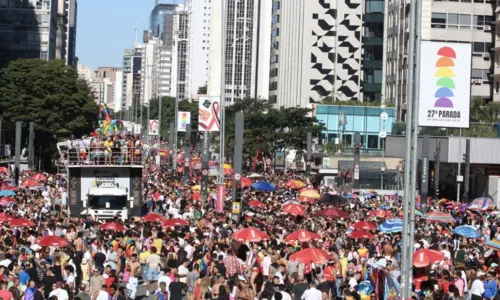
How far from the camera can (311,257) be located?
79.7 feet

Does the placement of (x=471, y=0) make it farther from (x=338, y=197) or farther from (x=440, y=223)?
(x=440, y=223)

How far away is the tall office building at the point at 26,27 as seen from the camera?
160 m

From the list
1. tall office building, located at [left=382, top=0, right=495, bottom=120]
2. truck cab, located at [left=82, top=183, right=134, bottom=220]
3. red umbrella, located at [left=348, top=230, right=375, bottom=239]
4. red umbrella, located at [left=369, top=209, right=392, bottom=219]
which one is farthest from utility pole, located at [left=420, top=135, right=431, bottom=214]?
tall office building, located at [left=382, top=0, right=495, bottom=120]

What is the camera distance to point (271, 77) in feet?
510

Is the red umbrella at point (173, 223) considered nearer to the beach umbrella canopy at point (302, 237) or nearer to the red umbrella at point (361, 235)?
the red umbrella at point (361, 235)

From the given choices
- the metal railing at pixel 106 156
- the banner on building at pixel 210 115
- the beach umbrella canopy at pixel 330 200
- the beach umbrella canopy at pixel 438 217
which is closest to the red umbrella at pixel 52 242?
the beach umbrella canopy at pixel 438 217

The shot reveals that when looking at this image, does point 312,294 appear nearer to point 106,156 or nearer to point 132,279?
point 132,279

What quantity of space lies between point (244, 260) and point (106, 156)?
64.0 feet

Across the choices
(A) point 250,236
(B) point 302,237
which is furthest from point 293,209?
(A) point 250,236

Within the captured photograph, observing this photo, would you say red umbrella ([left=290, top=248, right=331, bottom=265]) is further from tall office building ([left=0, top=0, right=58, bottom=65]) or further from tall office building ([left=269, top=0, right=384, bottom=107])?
tall office building ([left=0, top=0, right=58, bottom=65])

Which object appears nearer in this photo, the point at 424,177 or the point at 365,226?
the point at 365,226

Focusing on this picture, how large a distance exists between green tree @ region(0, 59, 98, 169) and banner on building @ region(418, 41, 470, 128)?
71.7 metres

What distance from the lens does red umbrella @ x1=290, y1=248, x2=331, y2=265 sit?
79.7ft

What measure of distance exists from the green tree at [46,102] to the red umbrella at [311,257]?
67529mm
